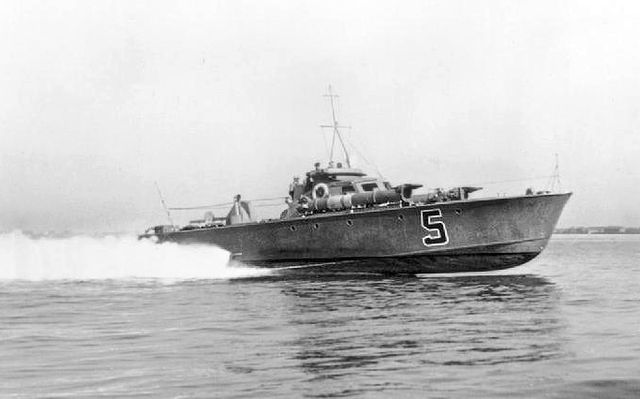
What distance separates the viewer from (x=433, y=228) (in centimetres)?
1959

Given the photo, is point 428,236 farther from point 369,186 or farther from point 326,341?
point 326,341

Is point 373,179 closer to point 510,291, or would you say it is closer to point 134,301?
point 510,291

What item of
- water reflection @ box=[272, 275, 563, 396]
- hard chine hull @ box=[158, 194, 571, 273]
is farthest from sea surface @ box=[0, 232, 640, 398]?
hard chine hull @ box=[158, 194, 571, 273]

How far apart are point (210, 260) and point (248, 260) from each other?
5.38 ft

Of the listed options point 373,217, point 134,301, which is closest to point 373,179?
point 373,217

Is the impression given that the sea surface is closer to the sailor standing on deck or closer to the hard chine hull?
the hard chine hull

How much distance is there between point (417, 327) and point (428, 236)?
381 inches

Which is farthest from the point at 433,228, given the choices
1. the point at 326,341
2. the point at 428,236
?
the point at 326,341

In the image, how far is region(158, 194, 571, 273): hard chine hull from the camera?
62.9ft

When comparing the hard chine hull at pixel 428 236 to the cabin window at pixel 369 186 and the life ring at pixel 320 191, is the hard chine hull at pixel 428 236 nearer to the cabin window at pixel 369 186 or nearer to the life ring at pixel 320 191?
the life ring at pixel 320 191

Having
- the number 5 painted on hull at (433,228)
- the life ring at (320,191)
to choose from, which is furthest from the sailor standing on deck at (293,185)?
the number 5 painted on hull at (433,228)

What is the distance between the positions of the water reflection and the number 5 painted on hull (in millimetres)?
2034

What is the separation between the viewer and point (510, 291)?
1612 cm

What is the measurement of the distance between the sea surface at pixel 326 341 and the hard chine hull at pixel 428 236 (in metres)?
1.26
